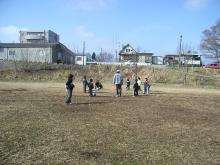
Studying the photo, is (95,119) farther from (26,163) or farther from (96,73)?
(96,73)

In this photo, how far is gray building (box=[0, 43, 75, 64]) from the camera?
2872 inches

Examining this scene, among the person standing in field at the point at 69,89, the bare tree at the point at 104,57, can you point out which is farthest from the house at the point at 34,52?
the person standing in field at the point at 69,89

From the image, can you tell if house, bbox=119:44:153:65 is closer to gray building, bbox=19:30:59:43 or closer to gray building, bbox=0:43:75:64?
A: gray building, bbox=0:43:75:64

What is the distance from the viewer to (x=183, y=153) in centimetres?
912

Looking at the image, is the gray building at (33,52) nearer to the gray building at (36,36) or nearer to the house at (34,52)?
the house at (34,52)

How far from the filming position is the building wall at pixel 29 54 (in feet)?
240

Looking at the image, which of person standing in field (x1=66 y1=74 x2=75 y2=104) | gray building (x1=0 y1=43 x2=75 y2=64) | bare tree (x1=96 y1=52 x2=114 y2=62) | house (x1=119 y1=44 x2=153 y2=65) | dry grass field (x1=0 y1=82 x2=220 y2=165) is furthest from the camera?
bare tree (x1=96 y1=52 x2=114 y2=62)

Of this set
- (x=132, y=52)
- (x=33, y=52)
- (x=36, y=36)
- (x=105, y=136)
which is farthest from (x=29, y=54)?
(x=105, y=136)

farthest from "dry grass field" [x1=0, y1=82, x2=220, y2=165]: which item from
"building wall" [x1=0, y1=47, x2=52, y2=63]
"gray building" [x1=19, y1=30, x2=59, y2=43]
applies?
"gray building" [x1=19, y1=30, x2=59, y2=43]

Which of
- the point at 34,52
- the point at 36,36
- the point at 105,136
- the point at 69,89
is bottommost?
the point at 105,136

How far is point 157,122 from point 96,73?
44667 millimetres

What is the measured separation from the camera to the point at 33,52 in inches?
2931

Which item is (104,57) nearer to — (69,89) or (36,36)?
(36,36)

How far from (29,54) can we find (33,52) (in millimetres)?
1076
